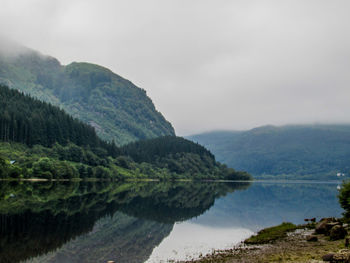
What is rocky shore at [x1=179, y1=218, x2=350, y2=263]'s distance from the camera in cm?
2757

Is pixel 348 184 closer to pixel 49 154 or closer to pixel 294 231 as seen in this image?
pixel 294 231

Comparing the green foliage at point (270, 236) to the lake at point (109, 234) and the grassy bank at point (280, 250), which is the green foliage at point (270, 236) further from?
the lake at point (109, 234)

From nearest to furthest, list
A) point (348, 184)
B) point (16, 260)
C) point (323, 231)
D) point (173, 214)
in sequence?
point (16, 260)
point (323, 231)
point (348, 184)
point (173, 214)

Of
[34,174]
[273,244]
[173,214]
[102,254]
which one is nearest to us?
[102,254]

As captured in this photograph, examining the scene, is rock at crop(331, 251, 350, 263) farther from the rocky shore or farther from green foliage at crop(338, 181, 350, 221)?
green foliage at crop(338, 181, 350, 221)

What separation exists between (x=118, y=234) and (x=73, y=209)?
20.8 m

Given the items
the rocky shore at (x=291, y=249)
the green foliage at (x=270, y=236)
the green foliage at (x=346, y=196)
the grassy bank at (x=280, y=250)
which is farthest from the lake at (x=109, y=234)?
the green foliage at (x=346, y=196)

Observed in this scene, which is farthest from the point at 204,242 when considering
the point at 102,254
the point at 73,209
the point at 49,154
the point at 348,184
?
the point at 49,154

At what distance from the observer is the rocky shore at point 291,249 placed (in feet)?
90.4

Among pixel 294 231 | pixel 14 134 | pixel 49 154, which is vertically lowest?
pixel 294 231

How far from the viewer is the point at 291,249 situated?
3312cm

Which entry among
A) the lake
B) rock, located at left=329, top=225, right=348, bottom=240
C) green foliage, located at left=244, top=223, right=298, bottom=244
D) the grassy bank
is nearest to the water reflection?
the lake

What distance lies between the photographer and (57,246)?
3366 cm

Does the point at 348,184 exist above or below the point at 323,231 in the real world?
above
